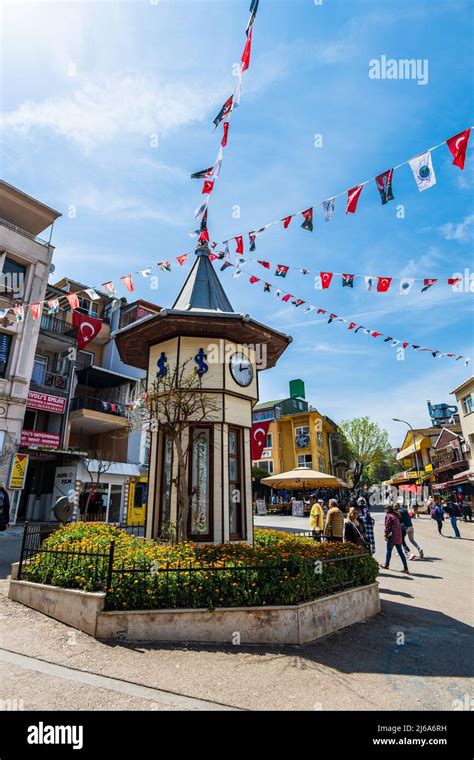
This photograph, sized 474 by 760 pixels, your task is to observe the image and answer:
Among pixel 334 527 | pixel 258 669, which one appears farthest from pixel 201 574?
pixel 334 527

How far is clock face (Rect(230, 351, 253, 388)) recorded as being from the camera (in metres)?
9.99

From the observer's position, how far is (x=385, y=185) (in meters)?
8.45

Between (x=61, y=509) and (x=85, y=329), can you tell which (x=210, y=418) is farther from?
(x=85, y=329)

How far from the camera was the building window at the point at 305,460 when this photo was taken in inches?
1885

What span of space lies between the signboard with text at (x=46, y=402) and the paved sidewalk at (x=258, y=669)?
656 inches

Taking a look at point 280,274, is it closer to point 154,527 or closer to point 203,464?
point 203,464

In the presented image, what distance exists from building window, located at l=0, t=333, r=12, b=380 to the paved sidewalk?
1553cm

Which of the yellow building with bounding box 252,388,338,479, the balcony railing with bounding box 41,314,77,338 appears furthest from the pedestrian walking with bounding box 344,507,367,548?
the yellow building with bounding box 252,388,338,479

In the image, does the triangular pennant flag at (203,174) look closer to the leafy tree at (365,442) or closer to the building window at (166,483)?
the building window at (166,483)

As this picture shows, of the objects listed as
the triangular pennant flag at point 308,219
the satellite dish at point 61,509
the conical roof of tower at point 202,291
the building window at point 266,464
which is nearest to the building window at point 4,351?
the satellite dish at point 61,509

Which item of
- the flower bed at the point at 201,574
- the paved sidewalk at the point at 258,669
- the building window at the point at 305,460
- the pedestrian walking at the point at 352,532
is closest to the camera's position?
the paved sidewalk at the point at 258,669

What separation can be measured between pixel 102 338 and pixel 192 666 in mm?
26093
